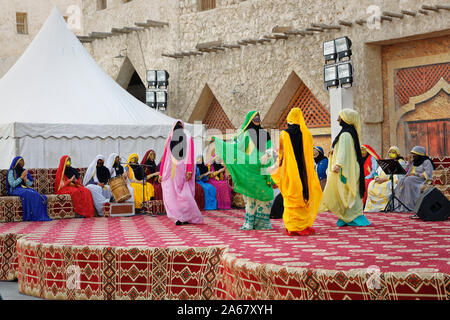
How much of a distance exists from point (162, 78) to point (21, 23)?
1026 cm

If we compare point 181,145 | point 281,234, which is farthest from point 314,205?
point 181,145

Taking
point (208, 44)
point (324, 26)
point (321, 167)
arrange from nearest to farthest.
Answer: point (321, 167), point (324, 26), point (208, 44)

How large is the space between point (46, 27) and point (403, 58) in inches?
294

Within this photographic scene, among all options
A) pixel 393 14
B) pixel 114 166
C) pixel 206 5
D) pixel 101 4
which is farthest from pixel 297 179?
pixel 101 4

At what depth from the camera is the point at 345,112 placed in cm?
691

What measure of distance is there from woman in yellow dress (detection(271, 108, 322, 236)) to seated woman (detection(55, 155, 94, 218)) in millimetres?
4309

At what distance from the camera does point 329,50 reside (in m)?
13.0

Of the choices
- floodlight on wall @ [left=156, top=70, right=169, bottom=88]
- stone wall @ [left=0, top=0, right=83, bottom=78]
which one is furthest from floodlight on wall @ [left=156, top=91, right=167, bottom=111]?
stone wall @ [left=0, top=0, right=83, bottom=78]

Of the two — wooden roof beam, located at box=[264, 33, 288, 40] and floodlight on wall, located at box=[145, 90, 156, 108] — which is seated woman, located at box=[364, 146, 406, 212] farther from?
floodlight on wall, located at box=[145, 90, 156, 108]

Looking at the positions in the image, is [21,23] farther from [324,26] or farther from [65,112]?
[324,26]

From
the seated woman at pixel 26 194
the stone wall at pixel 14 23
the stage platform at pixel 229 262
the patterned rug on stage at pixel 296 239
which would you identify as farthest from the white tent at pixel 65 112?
the stone wall at pixel 14 23
